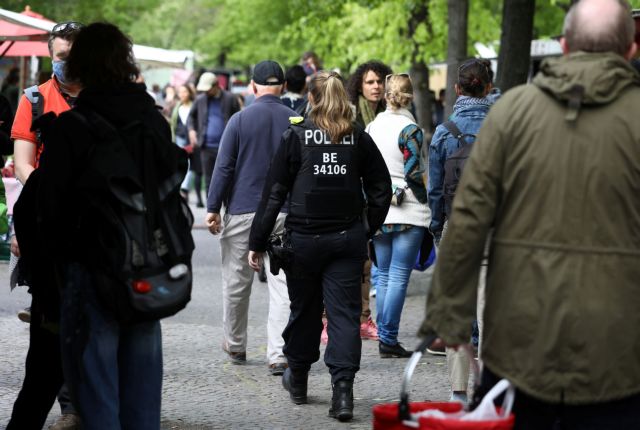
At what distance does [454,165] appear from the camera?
7406mm

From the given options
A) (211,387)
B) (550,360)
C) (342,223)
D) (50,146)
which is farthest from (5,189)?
(550,360)

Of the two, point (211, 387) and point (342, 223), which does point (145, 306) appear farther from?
point (211, 387)

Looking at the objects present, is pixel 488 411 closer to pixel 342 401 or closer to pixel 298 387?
pixel 342 401

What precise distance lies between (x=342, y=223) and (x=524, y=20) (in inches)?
281

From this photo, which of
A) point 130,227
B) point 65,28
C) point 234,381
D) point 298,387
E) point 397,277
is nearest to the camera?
point 130,227

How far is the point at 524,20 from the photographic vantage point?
13695 millimetres

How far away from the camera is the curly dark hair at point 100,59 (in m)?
5.01

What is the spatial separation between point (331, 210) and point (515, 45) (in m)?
7.11

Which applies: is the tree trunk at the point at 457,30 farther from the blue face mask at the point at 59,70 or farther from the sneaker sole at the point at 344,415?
the blue face mask at the point at 59,70

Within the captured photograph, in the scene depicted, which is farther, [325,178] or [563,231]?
[325,178]

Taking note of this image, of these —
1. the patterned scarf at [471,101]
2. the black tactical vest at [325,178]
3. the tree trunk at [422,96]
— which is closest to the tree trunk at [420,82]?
the tree trunk at [422,96]

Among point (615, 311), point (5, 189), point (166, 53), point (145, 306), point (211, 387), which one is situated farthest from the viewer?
point (166, 53)

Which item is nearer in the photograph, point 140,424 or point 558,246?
point 558,246

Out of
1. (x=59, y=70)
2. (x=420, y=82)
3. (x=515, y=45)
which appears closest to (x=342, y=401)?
(x=59, y=70)
